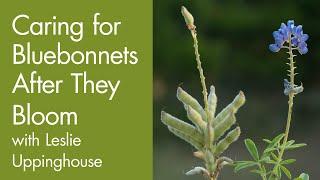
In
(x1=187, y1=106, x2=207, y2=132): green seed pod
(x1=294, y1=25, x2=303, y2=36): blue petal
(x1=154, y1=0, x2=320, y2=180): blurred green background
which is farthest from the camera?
(x1=154, y1=0, x2=320, y2=180): blurred green background

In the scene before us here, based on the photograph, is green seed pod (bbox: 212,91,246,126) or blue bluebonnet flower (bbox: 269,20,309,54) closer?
green seed pod (bbox: 212,91,246,126)

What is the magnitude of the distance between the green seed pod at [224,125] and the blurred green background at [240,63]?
4978 mm

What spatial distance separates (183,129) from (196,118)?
0.03 m

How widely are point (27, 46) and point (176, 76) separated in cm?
502

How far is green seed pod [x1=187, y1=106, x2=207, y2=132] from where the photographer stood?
1.80 meters

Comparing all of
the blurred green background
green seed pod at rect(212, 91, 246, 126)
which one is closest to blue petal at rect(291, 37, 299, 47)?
green seed pod at rect(212, 91, 246, 126)

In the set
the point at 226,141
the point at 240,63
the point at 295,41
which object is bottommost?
the point at 226,141

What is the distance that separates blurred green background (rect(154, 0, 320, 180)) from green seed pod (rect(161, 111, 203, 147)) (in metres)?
4.96

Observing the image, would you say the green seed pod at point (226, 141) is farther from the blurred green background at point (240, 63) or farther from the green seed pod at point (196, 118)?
the blurred green background at point (240, 63)

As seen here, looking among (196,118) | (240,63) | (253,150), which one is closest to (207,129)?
(196,118)

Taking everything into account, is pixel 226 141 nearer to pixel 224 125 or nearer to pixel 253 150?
pixel 224 125

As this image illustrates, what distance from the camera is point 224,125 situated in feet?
5.93

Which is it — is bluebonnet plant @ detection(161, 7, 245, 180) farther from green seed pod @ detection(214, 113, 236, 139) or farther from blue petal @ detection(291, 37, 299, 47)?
blue petal @ detection(291, 37, 299, 47)

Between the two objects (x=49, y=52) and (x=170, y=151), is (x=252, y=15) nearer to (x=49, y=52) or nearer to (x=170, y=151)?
(x=170, y=151)
